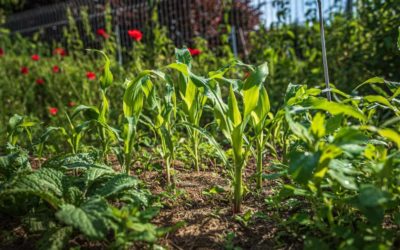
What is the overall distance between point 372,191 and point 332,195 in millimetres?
289

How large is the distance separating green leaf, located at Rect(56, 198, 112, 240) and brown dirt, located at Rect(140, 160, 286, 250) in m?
0.24

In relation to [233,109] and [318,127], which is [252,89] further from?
[318,127]

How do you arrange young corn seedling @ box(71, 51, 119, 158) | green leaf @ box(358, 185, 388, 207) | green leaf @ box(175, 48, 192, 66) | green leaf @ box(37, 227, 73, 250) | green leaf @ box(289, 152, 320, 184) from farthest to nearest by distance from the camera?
green leaf @ box(175, 48, 192, 66)
young corn seedling @ box(71, 51, 119, 158)
green leaf @ box(37, 227, 73, 250)
green leaf @ box(289, 152, 320, 184)
green leaf @ box(358, 185, 388, 207)

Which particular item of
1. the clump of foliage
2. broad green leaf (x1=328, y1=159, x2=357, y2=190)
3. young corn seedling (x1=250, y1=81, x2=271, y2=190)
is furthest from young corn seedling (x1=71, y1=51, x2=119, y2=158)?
broad green leaf (x1=328, y1=159, x2=357, y2=190)

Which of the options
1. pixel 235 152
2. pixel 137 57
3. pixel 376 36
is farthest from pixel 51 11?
pixel 235 152

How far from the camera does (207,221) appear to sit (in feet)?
4.99

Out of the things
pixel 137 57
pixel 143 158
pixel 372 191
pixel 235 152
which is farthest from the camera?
pixel 137 57

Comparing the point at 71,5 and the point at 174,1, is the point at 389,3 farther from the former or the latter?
the point at 71,5

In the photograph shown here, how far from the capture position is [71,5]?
34.6ft

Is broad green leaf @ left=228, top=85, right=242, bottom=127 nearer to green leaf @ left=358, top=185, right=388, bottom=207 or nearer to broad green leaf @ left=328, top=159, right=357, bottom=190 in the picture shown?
broad green leaf @ left=328, top=159, right=357, bottom=190

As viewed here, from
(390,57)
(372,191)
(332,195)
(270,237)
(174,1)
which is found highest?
(174,1)

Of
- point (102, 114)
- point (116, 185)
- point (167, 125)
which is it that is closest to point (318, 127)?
point (116, 185)

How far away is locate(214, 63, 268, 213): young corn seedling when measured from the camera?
1553mm

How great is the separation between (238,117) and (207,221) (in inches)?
16.6
